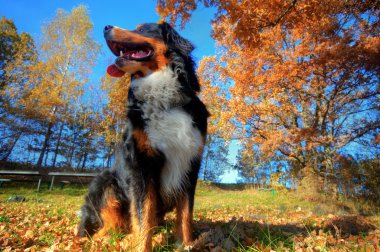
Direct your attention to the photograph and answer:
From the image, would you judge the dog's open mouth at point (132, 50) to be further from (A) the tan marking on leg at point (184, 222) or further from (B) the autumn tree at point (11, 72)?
(B) the autumn tree at point (11, 72)

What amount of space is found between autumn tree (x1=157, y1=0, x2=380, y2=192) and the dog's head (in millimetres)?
3774

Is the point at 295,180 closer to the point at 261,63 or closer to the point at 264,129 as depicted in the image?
the point at 264,129

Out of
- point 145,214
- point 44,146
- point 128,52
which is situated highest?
point 128,52

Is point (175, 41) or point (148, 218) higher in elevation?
point (175, 41)

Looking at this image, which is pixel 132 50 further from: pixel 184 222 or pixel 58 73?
pixel 58 73

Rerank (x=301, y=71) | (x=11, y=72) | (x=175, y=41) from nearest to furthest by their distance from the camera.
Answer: (x=175, y=41) < (x=301, y=71) < (x=11, y=72)

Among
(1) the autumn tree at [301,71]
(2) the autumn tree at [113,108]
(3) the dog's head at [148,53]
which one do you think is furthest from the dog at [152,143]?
(2) the autumn tree at [113,108]

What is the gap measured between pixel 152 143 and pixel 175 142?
254 mm

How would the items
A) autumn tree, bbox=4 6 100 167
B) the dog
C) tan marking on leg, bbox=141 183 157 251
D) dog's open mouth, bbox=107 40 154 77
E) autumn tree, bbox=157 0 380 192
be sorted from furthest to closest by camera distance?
autumn tree, bbox=4 6 100 167
autumn tree, bbox=157 0 380 192
dog's open mouth, bbox=107 40 154 77
the dog
tan marking on leg, bbox=141 183 157 251

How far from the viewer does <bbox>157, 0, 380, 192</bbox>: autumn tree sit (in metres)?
6.21

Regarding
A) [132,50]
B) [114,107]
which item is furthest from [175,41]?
[114,107]

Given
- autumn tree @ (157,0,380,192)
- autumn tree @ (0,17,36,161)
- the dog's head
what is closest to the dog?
the dog's head

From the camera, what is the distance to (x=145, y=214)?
2.17 meters

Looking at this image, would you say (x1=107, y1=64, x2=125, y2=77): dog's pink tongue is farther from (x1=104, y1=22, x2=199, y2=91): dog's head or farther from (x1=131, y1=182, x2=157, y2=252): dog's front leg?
(x1=131, y1=182, x2=157, y2=252): dog's front leg
